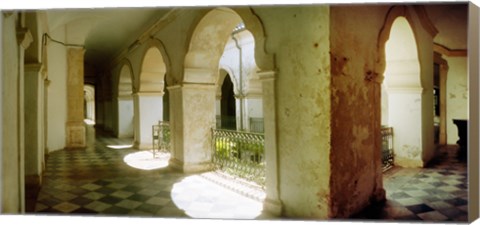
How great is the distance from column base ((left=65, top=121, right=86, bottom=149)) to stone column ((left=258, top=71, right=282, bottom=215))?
871 centimetres

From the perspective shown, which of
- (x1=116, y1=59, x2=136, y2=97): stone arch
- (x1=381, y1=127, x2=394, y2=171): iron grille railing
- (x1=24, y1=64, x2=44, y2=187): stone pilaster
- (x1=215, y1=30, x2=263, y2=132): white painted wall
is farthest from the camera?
(x1=116, y1=59, x2=136, y2=97): stone arch

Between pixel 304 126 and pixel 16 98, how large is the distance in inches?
129

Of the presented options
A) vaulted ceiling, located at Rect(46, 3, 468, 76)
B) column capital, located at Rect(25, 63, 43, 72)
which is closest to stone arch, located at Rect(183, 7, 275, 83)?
vaulted ceiling, located at Rect(46, 3, 468, 76)

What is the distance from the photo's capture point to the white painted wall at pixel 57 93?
34.2 ft

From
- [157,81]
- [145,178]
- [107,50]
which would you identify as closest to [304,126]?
[145,178]

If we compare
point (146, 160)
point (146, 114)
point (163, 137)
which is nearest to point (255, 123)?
point (146, 114)

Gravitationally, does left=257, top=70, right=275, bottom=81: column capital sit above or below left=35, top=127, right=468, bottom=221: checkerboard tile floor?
above

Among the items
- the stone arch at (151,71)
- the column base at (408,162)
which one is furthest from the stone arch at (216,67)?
the column base at (408,162)

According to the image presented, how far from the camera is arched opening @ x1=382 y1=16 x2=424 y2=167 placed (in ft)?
24.0

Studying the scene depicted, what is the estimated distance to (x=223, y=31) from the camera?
6840 millimetres

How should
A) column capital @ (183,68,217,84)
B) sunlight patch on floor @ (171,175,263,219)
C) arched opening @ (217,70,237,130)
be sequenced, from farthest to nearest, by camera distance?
arched opening @ (217,70,237,130) < column capital @ (183,68,217,84) < sunlight patch on floor @ (171,175,263,219)

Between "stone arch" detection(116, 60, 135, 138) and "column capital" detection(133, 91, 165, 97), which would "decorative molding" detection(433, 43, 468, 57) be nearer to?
"column capital" detection(133, 91, 165, 97)

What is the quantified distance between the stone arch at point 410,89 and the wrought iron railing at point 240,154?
137 inches

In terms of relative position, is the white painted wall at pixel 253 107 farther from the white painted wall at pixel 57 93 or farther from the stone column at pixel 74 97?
the white painted wall at pixel 57 93
